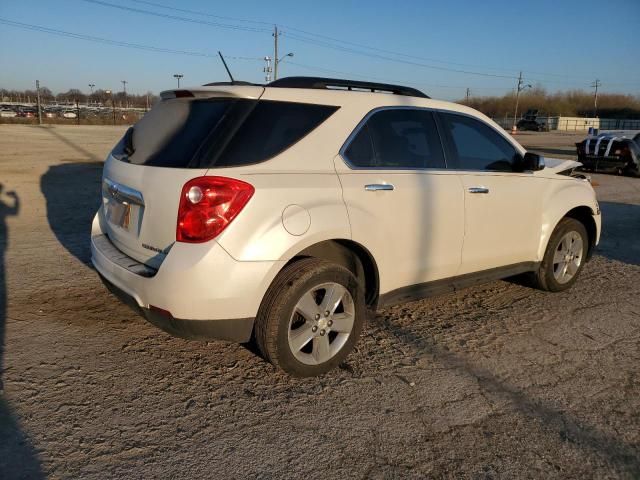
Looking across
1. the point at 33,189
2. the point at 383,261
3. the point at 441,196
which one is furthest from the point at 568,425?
the point at 33,189

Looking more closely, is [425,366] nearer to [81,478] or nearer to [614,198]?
[81,478]

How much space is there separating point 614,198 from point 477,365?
33.4 ft

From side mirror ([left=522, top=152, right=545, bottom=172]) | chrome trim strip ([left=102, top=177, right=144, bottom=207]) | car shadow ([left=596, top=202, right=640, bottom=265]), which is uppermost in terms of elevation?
side mirror ([left=522, top=152, right=545, bottom=172])

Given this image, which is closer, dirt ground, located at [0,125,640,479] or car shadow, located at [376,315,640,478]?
dirt ground, located at [0,125,640,479]

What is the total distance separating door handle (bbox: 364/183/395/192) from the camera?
3355mm

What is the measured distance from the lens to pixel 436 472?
2443 millimetres

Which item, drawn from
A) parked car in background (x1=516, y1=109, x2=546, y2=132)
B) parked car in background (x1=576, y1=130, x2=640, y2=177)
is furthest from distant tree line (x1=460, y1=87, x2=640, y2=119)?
parked car in background (x1=576, y1=130, x2=640, y2=177)

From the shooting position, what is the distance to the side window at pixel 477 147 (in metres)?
4.08

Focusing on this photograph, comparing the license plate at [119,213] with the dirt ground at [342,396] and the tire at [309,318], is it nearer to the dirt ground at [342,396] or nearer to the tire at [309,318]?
the dirt ground at [342,396]

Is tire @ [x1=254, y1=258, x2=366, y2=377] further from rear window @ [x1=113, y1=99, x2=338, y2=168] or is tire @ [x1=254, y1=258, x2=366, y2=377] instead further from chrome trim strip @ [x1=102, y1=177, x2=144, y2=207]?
chrome trim strip @ [x1=102, y1=177, x2=144, y2=207]

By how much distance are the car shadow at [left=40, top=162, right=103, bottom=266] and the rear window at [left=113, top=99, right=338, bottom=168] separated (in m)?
2.79

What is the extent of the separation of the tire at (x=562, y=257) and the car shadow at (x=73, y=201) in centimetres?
460

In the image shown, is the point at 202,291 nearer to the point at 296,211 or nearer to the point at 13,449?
the point at 296,211

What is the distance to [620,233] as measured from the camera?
8.00 meters
